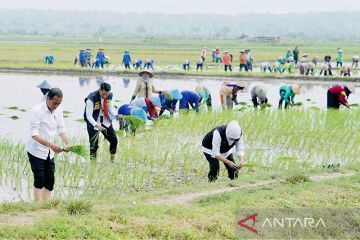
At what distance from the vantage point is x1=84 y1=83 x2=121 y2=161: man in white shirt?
875cm

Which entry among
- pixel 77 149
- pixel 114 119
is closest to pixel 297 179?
pixel 77 149

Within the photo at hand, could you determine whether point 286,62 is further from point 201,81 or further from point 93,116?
point 93,116

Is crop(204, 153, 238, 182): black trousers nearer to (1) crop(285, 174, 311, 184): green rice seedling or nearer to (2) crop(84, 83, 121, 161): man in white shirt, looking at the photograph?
(1) crop(285, 174, 311, 184): green rice seedling

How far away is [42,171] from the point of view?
6520 millimetres

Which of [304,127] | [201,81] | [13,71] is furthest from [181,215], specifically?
[13,71]

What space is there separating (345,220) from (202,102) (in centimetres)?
878

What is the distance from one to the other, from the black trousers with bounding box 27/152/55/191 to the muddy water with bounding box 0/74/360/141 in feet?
16.4

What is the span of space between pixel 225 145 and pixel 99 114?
7.14ft

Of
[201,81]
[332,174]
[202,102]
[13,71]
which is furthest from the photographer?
[13,71]

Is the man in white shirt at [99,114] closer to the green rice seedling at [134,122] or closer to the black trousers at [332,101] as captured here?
the green rice seedling at [134,122]

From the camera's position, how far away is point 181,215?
5914 millimetres

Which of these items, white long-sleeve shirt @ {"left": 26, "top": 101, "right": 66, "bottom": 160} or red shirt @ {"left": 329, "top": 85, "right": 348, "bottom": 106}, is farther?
red shirt @ {"left": 329, "top": 85, "right": 348, "bottom": 106}

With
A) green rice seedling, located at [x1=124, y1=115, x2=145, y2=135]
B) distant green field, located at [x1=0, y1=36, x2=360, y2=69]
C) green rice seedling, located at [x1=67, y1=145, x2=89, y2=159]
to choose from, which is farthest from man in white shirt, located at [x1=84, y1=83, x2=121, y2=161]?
distant green field, located at [x1=0, y1=36, x2=360, y2=69]

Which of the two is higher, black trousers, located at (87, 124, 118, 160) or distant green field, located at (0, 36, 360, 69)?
black trousers, located at (87, 124, 118, 160)
